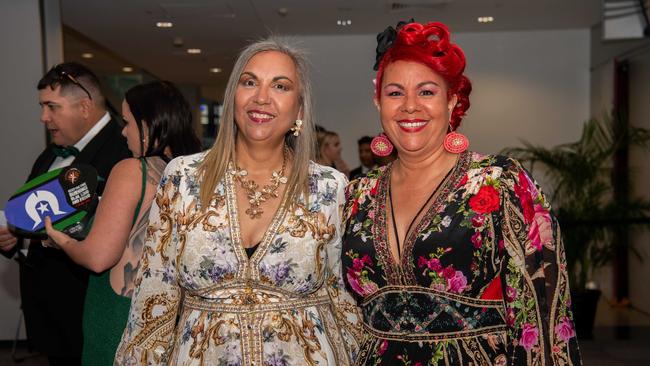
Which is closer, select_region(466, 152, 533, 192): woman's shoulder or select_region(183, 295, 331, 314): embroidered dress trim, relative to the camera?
select_region(466, 152, 533, 192): woman's shoulder

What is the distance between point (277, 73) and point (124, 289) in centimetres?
94

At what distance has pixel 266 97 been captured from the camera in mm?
2273

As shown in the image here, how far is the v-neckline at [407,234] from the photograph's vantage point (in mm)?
2084

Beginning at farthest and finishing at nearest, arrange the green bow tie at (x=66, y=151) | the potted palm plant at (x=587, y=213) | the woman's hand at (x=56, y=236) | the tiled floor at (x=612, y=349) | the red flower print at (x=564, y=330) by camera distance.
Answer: the potted palm plant at (x=587, y=213) < the tiled floor at (x=612, y=349) < the green bow tie at (x=66, y=151) < the woman's hand at (x=56, y=236) < the red flower print at (x=564, y=330)

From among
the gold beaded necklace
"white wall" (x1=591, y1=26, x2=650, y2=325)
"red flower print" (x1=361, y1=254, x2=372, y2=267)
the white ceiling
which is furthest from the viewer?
the white ceiling

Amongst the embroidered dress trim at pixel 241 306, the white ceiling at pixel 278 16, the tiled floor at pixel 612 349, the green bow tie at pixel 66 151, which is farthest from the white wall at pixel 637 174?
the embroidered dress trim at pixel 241 306

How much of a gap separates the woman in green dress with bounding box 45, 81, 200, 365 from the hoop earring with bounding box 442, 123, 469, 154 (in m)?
1.01

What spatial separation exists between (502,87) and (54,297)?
28.0ft

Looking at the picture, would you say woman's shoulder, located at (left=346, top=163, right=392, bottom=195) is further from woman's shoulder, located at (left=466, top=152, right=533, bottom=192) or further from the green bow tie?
the green bow tie

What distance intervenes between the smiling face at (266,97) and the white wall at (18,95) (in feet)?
16.2

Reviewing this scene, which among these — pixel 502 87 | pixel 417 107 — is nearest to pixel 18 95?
pixel 417 107

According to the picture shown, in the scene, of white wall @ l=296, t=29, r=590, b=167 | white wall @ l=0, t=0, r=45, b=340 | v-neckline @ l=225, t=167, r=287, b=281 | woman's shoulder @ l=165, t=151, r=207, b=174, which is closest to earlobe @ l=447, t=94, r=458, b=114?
v-neckline @ l=225, t=167, r=287, b=281

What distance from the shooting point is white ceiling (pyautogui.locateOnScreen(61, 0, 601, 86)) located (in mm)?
8500

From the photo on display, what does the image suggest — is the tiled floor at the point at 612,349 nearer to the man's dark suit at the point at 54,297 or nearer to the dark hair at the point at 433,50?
the man's dark suit at the point at 54,297
